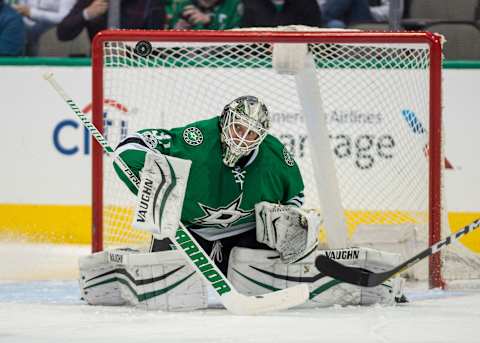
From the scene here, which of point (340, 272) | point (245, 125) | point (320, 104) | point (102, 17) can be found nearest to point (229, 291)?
point (340, 272)

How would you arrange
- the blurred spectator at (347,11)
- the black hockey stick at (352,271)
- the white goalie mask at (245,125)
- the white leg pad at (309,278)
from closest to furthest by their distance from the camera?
the black hockey stick at (352,271), the white goalie mask at (245,125), the white leg pad at (309,278), the blurred spectator at (347,11)

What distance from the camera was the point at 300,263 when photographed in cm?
392

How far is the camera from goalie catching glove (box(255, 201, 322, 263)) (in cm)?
382

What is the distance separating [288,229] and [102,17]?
266 cm

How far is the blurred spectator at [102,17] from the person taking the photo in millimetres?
6074

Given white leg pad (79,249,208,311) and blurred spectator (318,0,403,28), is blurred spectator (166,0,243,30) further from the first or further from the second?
white leg pad (79,249,208,311)

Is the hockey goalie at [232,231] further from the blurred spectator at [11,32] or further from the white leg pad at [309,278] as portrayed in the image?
the blurred spectator at [11,32]

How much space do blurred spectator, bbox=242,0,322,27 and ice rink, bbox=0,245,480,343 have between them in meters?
2.07

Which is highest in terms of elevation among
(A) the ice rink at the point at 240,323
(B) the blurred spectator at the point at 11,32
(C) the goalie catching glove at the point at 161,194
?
(B) the blurred spectator at the point at 11,32

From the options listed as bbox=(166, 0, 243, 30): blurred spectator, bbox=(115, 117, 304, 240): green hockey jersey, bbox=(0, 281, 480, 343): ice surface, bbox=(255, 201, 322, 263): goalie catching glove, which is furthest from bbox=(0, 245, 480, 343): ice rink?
bbox=(166, 0, 243, 30): blurred spectator

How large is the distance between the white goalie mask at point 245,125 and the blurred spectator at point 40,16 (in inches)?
105

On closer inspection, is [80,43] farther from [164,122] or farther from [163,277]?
[163,277]

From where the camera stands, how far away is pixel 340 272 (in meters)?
3.61

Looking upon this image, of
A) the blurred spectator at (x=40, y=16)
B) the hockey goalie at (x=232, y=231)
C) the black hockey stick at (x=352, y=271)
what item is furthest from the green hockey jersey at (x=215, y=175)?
the blurred spectator at (x=40, y=16)
